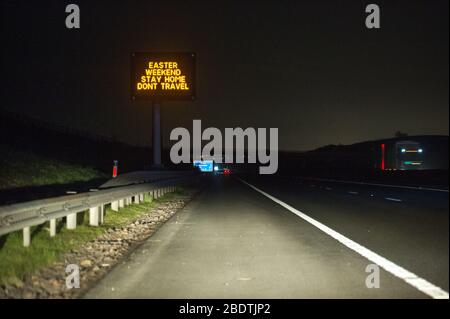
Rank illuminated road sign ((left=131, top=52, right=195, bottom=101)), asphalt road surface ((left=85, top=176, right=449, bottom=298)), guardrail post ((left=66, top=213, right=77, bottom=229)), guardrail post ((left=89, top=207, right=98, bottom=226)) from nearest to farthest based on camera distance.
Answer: asphalt road surface ((left=85, top=176, right=449, bottom=298))
guardrail post ((left=66, top=213, right=77, bottom=229))
guardrail post ((left=89, top=207, right=98, bottom=226))
illuminated road sign ((left=131, top=52, right=195, bottom=101))

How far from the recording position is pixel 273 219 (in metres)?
14.6

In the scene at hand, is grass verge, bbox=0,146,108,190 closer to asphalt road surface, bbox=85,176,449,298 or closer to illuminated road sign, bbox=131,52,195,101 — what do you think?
illuminated road sign, bbox=131,52,195,101

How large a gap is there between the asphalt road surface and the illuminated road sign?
17876 millimetres

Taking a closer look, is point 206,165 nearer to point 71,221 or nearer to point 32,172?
point 32,172

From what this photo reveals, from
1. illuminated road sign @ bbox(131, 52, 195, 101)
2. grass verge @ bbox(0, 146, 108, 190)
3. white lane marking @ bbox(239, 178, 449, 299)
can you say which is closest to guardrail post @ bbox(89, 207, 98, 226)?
white lane marking @ bbox(239, 178, 449, 299)

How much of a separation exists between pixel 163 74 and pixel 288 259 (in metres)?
24.6

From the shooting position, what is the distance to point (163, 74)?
3155 centimetres

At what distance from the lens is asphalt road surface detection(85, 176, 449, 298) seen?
249 inches

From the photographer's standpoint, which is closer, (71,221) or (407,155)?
(71,221)

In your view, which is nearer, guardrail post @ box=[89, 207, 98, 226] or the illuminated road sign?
guardrail post @ box=[89, 207, 98, 226]

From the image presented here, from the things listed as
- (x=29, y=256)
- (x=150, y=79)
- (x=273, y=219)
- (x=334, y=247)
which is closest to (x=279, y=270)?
(x=334, y=247)

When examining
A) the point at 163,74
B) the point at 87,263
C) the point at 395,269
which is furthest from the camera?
the point at 163,74

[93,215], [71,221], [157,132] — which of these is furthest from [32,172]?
[71,221]
